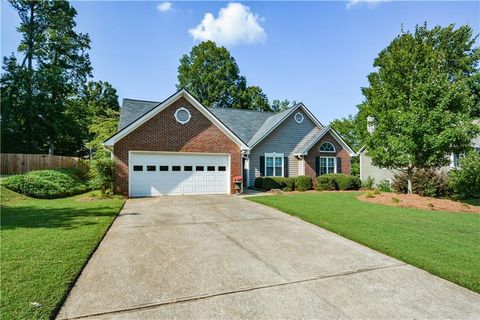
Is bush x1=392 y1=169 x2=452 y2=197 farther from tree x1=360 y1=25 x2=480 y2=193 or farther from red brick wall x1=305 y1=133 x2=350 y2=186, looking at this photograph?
red brick wall x1=305 y1=133 x2=350 y2=186

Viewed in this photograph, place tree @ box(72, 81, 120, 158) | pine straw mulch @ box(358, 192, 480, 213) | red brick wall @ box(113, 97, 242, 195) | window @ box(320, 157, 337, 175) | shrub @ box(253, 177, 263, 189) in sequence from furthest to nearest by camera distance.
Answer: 1. tree @ box(72, 81, 120, 158)
2. window @ box(320, 157, 337, 175)
3. shrub @ box(253, 177, 263, 189)
4. red brick wall @ box(113, 97, 242, 195)
5. pine straw mulch @ box(358, 192, 480, 213)

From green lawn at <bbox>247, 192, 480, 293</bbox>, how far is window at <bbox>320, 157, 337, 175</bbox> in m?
8.46

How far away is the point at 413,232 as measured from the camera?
7051mm

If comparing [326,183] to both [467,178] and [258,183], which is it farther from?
[467,178]

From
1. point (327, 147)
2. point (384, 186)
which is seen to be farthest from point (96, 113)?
point (384, 186)

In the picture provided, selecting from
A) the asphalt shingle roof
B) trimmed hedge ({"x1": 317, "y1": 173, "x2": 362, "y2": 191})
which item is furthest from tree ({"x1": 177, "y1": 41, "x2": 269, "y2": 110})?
trimmed hedge ({"x1": 317, "y1": 173, "x2": 362, "y2": 191})

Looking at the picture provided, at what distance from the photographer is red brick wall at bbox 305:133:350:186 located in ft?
63.9

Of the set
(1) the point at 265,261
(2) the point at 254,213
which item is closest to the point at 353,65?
(2) the point at 254,213

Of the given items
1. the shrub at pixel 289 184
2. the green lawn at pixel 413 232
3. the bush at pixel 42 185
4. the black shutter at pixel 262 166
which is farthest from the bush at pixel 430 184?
the bush at pixel 42 185

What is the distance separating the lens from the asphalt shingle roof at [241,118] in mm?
16570

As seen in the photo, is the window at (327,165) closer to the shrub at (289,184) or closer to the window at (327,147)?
the window at (327,147)

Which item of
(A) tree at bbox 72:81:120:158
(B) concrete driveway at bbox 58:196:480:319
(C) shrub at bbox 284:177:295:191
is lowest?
(B) concrete driveway at bbox 58:196:480:319

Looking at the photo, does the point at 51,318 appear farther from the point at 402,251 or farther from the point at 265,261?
the point at 402,251

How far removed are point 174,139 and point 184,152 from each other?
89 centimetres
